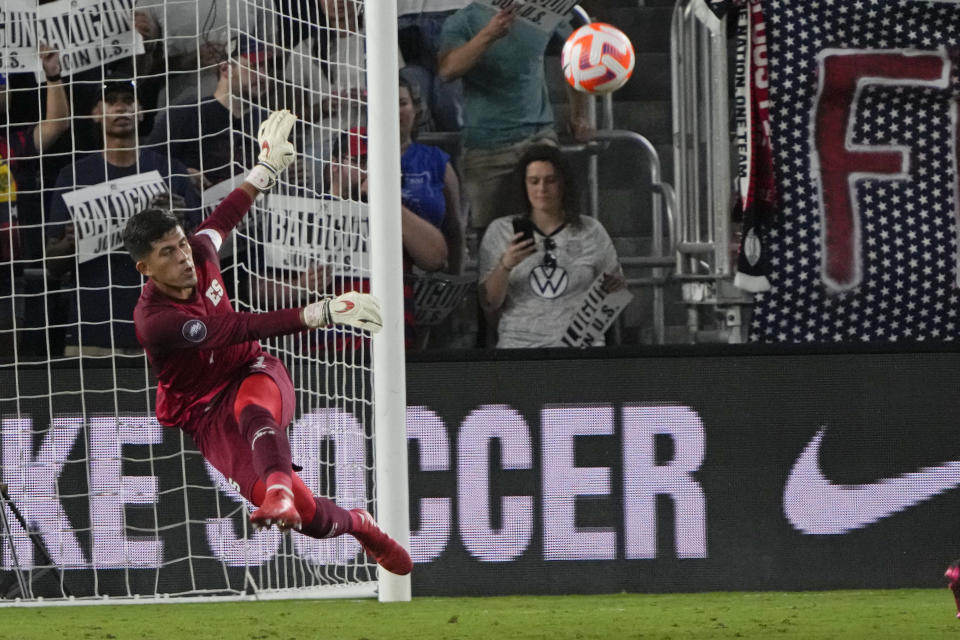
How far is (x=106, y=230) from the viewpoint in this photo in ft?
Answer: 22.3

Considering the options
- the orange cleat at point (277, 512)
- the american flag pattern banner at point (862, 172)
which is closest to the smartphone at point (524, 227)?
the american flag pattern banner at point (862, 172)

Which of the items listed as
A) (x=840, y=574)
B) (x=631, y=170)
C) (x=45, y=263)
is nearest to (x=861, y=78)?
(x=631, y=170)

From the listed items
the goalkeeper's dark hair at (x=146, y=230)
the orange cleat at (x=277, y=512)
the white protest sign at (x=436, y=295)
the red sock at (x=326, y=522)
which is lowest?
the red sock at (x=326, y=522)

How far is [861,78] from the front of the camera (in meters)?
7.16

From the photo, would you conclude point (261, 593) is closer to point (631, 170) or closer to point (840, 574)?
point (840, 574)

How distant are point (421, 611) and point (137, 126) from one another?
9.13 ft

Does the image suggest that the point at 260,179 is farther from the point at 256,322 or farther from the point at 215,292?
the point at 256,322

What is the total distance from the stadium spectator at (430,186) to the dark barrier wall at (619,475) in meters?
0.91

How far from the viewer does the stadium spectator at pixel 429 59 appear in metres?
7.46

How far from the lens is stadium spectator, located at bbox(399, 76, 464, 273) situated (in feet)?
23.8

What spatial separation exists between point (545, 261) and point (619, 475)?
47.1 inches

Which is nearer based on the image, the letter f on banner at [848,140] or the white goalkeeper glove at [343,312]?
the white goalkeeper glove at [343,312]

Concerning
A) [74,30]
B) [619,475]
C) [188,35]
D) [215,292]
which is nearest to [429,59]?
[188,35]

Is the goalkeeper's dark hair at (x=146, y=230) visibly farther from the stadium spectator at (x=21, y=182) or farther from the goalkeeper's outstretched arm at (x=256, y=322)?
the stadium spectator at (x=21, y=182)
